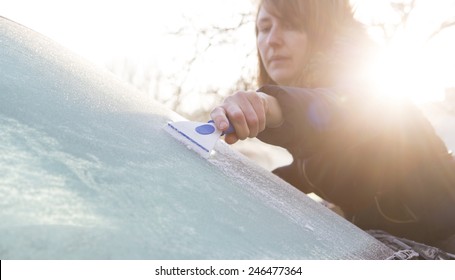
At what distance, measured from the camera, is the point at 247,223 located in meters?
0.50

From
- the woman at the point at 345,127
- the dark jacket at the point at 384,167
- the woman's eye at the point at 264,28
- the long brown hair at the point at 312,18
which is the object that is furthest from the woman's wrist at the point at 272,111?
the woman's eye at the point at 264,28

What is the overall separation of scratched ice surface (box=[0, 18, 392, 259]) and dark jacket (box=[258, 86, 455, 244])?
35cm

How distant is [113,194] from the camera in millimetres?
391

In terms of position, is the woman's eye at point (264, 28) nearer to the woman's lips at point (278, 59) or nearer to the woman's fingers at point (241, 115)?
the woman's lips at point (278, 59)

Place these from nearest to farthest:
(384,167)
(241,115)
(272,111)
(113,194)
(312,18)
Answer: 1. (113,194)
2. (241,115)
3. (272,111)
4. (384,167)
5. (312,18)

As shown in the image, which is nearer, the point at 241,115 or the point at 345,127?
the point at 241,115

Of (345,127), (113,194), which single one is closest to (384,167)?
(345,127)

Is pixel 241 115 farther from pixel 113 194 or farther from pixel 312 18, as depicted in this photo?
pixel 312 18

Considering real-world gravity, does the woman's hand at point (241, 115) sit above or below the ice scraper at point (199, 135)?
above

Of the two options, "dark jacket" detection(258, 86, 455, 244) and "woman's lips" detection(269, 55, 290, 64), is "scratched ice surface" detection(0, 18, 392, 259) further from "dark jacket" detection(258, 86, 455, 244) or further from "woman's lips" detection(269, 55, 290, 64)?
"woman's lips" detection(269, 55, 290, 64)

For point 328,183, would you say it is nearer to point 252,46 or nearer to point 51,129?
point 51,129

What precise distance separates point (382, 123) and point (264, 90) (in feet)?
1.61

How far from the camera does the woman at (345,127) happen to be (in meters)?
0.91

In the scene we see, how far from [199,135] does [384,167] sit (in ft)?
2.47
